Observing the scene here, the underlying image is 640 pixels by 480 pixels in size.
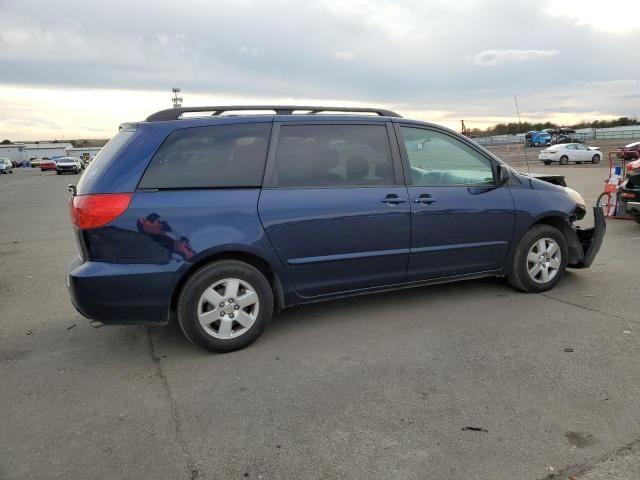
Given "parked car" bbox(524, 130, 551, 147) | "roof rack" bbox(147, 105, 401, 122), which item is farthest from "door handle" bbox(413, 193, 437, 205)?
"parked car" bbox(524, 130, 551, 147)

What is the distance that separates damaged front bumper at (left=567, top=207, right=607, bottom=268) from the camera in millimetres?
5273

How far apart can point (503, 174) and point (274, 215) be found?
7.60ft

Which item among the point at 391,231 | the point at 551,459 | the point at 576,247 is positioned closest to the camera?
the point at 551,459

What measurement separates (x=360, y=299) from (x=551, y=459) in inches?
106

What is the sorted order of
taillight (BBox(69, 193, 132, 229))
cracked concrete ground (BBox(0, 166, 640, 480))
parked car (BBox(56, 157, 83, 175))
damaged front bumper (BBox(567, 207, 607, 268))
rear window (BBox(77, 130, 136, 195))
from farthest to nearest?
1. parked car (BBox(56, 157, 83, 175))
2. damaged front bumper (BBox(567, 207, 607, 268))
3. rear window (BBox(77, 130, 136, 195))
4. taillight (BBox(69, 193, 132, 229))
5. cracked concrete ground (BBox(0, 166, 640, 480))

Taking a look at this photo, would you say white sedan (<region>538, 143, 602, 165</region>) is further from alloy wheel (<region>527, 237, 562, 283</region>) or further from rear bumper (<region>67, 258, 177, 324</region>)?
rear bumper (<region>67, 258, 177, 324</region>)

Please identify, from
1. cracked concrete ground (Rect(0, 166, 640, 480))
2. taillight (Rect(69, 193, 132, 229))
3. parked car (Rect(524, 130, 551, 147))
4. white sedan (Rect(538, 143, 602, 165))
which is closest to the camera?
cracked concrete ground (Rect(0, 166, 640, 480))

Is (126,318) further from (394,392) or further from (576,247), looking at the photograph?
(576,247)

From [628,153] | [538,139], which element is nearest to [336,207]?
[628,153]

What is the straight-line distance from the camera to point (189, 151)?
12.3ft

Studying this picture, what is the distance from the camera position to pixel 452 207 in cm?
455

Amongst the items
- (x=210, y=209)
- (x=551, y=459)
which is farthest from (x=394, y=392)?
(x=210, y=209)

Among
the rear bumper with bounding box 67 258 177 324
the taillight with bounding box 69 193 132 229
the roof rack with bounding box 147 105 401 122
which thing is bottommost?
the rear bumper with bounding box 67 258 177 324

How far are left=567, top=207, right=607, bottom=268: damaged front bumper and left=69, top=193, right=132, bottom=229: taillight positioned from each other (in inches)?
168
